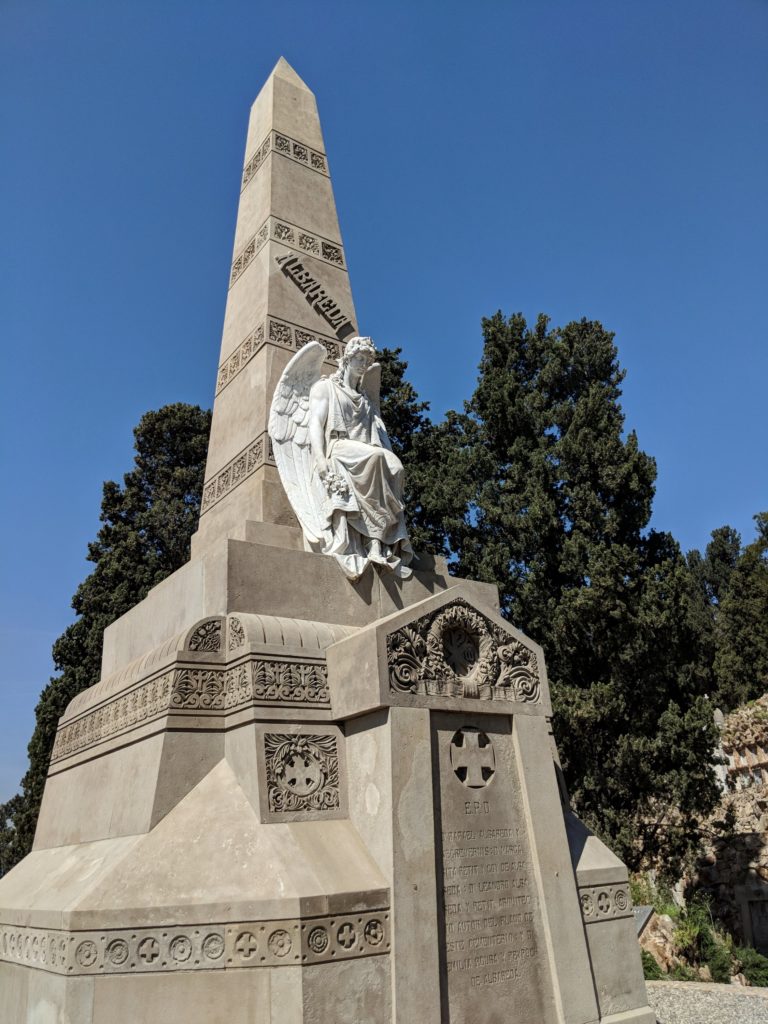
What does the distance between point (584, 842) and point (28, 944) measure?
4119mm

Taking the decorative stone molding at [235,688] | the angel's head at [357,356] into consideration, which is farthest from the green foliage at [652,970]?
the angel's head at [357,356]

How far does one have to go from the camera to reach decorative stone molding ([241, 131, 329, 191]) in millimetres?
9922

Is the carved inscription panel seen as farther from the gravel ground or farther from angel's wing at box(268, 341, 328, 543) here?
the gravel ground

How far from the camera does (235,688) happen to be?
566cm

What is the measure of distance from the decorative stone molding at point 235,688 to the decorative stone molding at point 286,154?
22.7 ft

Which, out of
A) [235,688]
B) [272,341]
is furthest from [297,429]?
[235,688]

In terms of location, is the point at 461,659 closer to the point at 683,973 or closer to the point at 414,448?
the point at 683,973

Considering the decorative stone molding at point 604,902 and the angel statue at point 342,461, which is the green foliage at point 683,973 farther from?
the angel statue at point 342,461

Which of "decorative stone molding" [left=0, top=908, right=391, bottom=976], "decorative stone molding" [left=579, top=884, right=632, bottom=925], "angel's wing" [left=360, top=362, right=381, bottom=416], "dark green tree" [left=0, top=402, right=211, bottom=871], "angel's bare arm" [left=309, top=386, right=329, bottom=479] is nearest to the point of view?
"decorative stone molding" [left=0, top=908, right=391, bottom=976]

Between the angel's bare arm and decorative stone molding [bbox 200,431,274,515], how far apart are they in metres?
0.57

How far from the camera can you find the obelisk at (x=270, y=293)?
8.20 metres

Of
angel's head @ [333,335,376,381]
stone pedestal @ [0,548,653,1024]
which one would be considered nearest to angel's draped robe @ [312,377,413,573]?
stone pedestal @ [0,548,653,1024]

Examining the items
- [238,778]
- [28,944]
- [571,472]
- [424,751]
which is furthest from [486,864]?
[571,472]

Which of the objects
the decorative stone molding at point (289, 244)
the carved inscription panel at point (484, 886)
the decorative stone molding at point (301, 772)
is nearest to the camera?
the carved inscription panel at point (484, 886)
